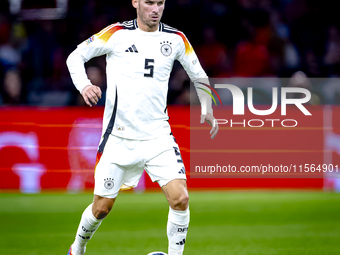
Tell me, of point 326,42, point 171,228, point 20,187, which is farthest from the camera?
point 326,42

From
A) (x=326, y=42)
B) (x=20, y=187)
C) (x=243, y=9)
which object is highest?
(x=243, y=9)

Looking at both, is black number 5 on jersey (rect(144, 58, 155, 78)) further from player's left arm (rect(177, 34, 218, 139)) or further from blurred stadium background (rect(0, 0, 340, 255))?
blurred stadium background (rect(0, 0, 340, 255))

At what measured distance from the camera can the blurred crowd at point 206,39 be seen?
9.27m

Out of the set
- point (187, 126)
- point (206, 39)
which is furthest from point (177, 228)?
point (206, 39)

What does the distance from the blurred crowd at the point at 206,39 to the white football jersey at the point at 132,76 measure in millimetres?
4996

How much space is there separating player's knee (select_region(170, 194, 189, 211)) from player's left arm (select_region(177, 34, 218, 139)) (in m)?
0.62

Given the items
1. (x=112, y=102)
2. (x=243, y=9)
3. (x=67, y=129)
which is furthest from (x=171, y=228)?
(x=243, y=9)

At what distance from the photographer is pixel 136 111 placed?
3924mm

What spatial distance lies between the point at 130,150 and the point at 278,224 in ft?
9.27

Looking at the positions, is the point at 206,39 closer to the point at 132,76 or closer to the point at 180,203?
the point at 132,76

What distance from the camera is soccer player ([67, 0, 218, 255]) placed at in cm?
391

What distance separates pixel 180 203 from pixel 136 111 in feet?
2.46

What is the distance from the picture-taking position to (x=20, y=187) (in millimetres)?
7832

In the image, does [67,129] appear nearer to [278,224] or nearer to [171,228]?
[278,224]
